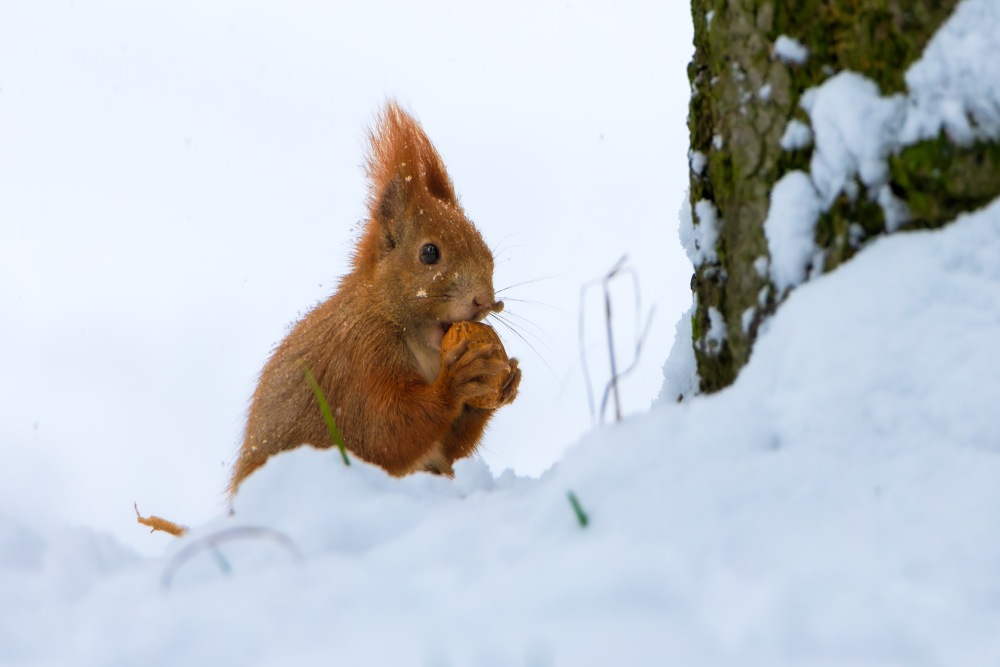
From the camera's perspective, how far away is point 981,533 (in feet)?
3.55

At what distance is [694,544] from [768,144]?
74cm

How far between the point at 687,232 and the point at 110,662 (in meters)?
1.37

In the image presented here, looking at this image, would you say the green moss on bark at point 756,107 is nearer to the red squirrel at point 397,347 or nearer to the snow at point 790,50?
the snow at point 790,50

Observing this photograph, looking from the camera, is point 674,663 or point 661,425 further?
point 661,425

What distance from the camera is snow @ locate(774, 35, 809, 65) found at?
1495 millimetres

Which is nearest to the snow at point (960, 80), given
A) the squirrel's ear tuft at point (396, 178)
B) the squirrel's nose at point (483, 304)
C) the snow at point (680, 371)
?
the snow at point (680, 371)

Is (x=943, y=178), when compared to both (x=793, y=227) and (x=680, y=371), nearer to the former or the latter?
(x=793, y=227)

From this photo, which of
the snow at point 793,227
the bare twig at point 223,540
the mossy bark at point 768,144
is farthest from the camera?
the snow at point 793,227

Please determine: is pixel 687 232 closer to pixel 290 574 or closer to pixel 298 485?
pixel 298 485

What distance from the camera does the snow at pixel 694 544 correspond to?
3.26ft

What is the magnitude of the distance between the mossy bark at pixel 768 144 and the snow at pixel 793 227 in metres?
0.02

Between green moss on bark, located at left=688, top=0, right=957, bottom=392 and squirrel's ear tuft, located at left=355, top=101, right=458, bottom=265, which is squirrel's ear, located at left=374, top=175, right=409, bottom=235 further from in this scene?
green moss on bark, located at left=688, top=0, right=957, bottom=392

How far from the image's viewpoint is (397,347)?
108 inches

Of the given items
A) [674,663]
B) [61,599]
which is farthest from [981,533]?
[61,599]
